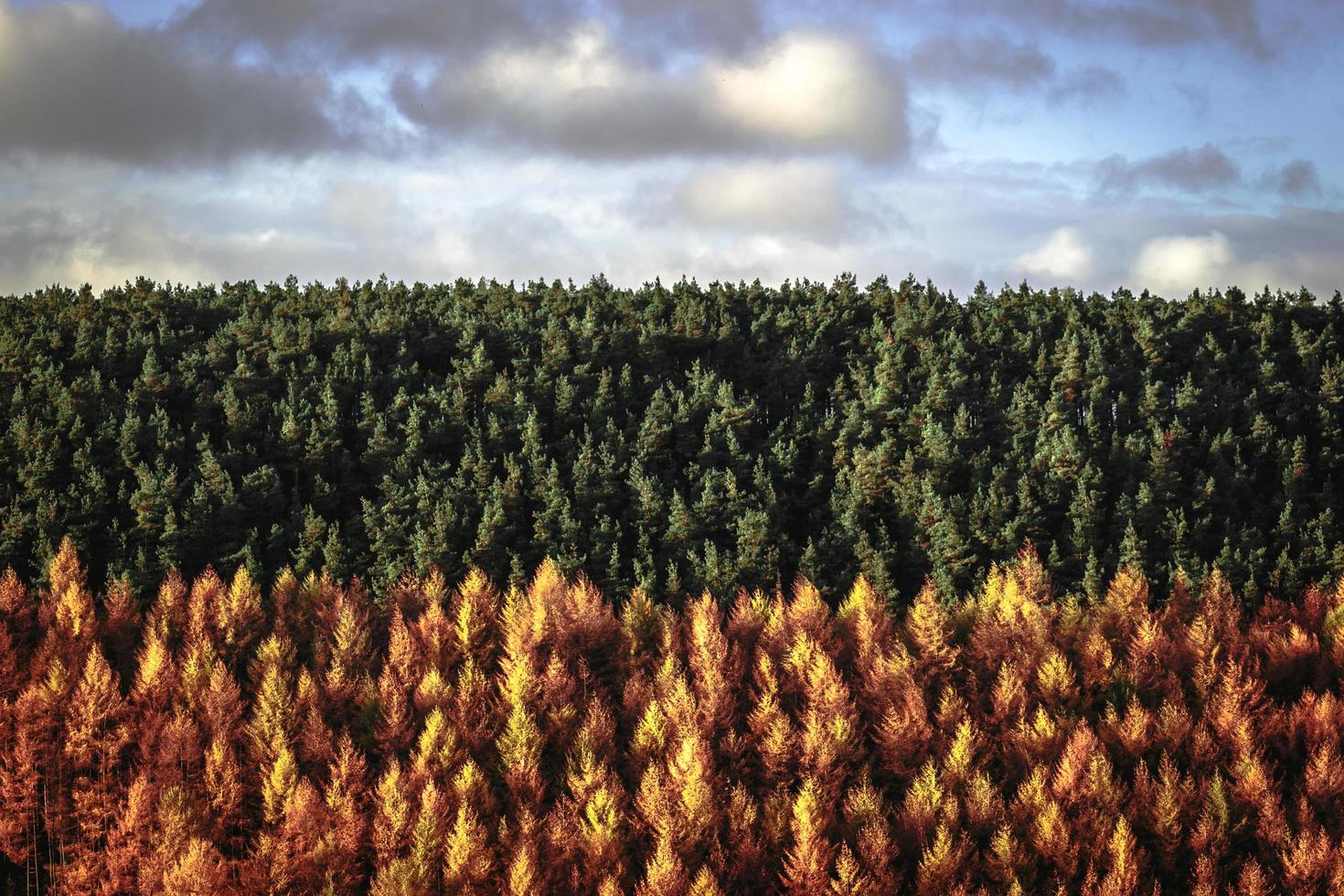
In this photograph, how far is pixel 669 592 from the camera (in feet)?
298

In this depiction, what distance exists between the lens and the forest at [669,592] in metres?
65.1

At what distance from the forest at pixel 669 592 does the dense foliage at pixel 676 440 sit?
0.41 meters

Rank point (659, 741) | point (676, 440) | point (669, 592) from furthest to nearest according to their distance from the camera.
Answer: point (676, 440) < point (669, 592) < point (659, 741)

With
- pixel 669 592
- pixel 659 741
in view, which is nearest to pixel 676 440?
pixel 669 592

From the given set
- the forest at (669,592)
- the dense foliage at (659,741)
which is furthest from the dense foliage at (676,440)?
the dense foliage at (659,741)

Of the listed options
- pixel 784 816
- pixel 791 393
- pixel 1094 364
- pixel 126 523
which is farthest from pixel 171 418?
pixel 1094 364

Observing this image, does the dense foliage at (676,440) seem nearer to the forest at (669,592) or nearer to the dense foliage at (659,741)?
the forest at (669,592)

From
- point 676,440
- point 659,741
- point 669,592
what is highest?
point 676,440

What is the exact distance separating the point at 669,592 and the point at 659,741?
816 inches

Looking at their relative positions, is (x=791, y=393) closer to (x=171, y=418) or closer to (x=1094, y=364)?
(x=1094, y=364)

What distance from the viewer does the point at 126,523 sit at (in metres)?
94.3

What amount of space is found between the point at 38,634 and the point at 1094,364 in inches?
3153

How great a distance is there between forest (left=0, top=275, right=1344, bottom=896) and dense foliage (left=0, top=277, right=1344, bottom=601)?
406mm

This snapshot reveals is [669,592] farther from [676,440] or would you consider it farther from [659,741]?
[659,741]
